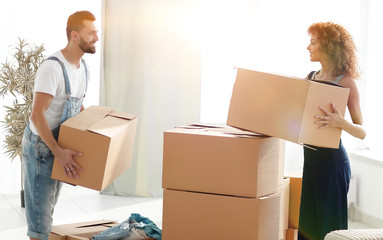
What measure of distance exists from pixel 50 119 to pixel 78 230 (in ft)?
2.34

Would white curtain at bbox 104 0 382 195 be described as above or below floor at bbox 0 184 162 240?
above

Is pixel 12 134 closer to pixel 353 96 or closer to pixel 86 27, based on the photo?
pixel 86 27

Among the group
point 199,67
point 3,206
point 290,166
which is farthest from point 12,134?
point 290,166

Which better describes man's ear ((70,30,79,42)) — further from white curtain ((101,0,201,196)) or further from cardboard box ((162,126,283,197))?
white curtain ((101,0,201,196))

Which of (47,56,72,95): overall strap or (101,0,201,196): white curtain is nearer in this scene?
(47,56,72,95): overall strap

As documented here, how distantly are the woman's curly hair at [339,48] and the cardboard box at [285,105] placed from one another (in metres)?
0.28

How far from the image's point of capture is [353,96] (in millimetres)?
2520

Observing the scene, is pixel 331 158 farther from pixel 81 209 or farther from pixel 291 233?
pixel 81 209

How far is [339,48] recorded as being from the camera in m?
2.60

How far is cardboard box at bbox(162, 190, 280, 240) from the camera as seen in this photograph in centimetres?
244

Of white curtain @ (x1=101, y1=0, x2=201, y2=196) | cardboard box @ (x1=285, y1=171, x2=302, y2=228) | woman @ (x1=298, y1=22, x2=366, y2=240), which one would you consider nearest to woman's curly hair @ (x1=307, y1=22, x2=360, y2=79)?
woman @ (x1=298, y1=22, x2=366, y2=240)

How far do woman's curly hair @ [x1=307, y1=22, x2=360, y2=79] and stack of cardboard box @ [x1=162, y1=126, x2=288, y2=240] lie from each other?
1.37 feet

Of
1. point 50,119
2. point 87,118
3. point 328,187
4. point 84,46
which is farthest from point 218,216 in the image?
point 84,46

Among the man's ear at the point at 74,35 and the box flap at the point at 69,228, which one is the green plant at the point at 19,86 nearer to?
the box flap at the point at 69,228
